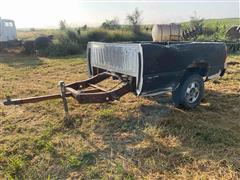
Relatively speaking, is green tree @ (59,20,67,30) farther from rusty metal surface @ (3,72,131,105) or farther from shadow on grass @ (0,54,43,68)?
rusty metal surface @ (3,72,131,105)

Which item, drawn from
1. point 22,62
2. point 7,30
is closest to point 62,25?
point 7,30

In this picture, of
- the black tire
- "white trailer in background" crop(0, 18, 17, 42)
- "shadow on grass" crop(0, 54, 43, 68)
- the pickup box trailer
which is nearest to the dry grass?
the black tire

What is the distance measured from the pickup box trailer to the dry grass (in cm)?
53

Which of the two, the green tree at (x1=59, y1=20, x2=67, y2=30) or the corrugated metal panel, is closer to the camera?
the corrugated metal panel

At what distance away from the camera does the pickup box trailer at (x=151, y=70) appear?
175 inches

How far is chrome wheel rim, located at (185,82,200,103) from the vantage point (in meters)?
5.27

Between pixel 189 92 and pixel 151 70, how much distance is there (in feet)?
3.99

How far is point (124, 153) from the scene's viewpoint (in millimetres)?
3912

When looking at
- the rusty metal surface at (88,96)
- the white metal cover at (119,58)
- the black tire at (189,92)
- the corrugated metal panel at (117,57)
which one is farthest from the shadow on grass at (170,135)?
the corrugated metal panel at (117,57)

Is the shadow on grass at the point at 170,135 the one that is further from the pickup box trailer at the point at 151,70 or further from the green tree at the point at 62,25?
the green tree at the point at 62,25

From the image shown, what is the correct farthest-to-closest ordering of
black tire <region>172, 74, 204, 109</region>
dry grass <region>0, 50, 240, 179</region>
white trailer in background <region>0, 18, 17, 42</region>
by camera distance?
white trailer in background <region>0, 18, 17, 42</region> → black tire <region>172, 74, 204, 109</region> → dry grass <region>0, 50, 240, 179</region>

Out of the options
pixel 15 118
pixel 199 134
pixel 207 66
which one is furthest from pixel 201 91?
pixel 15 118

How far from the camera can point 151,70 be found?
177 inches

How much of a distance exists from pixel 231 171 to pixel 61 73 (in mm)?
7902
